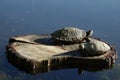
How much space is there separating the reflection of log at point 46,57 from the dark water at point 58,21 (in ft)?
1.91

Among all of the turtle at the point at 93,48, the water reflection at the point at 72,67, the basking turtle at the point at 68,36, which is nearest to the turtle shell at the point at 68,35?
the basking turtle at the point at 68,36

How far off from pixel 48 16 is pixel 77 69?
19.7 meters

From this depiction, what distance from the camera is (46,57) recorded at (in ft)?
96.1

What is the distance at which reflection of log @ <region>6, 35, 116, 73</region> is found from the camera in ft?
94.4

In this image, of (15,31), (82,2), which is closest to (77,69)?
(15,31)

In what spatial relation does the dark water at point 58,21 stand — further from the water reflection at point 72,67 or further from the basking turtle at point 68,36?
the basking turtle at point 68,36

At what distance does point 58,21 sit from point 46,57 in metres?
17.1

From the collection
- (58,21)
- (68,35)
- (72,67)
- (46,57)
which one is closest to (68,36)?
(68,35)

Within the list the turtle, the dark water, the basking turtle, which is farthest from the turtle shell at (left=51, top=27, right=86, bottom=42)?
the dark water

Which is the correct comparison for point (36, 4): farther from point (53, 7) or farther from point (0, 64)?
point (0, 64)

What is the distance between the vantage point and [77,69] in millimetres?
29781

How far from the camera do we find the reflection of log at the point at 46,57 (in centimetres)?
2877

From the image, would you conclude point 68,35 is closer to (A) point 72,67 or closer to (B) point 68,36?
(B) point 68,36

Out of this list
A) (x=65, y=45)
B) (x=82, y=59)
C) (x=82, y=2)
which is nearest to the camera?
(x=82, y=59)
